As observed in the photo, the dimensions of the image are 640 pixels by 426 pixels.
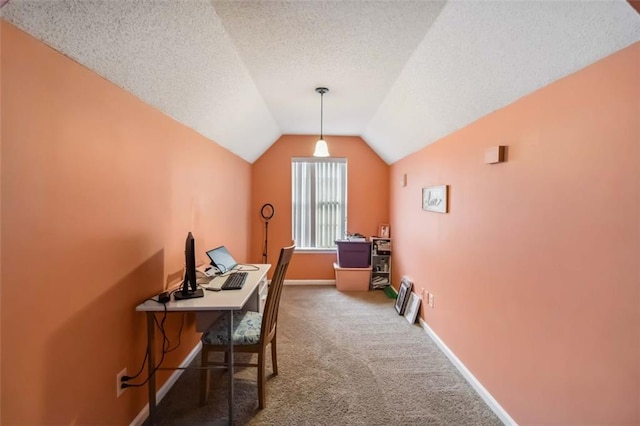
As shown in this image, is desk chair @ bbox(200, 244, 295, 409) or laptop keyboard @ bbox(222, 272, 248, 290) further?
laptop keyboard @ bbox(222, 272, 248, 290)

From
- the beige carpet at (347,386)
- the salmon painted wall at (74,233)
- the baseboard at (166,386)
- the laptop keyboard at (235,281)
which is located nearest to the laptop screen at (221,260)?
the laptop keyboard at (235,281)

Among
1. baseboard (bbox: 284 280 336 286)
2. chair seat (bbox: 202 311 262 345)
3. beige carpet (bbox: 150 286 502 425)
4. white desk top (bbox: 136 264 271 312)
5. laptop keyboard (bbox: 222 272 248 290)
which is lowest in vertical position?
beige carpet (bbox: 150 286 502 425)

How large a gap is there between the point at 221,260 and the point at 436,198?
2274 millimetres

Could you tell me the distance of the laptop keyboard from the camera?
2.13 metres

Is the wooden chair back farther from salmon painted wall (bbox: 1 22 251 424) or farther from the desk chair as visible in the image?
salmon painted wall (bbox: 1 22 251 424)

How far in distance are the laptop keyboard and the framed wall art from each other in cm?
199

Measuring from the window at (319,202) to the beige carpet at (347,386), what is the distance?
1.90 m

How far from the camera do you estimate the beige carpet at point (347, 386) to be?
1.90m

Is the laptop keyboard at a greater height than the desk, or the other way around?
the laptop keyboard

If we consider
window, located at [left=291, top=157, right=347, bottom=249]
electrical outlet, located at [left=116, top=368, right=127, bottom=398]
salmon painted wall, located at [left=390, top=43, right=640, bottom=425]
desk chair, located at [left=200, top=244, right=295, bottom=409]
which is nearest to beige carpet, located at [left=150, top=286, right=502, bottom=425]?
desk chair, located at [left=200, top=244, right=295, bottom=409]

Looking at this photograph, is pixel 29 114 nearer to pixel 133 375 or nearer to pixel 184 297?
pixel 184 297

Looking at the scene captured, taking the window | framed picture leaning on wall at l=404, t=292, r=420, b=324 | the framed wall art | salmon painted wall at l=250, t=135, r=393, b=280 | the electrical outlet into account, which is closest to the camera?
the electrical outlet

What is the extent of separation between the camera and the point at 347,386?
223 centimetres

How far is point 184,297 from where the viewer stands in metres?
1.88
